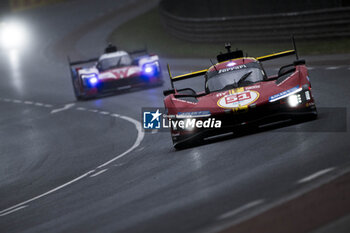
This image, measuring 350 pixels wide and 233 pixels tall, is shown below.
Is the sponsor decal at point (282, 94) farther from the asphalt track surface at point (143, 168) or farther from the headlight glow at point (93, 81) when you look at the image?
the headlight glow at point (93, 81)

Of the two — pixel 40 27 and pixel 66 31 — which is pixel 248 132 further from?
pixel 40 27

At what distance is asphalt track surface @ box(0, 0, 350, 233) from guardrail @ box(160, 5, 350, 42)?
124 inches

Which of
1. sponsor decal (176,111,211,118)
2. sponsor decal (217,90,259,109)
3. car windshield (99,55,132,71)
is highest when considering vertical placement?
car windshield (99,55,132,71)

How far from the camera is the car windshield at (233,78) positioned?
12876 mm

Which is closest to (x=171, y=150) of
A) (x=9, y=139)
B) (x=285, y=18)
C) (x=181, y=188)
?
(x=181, y=188)

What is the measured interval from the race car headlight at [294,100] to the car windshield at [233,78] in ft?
5.19

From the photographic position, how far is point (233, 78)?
43.0ft

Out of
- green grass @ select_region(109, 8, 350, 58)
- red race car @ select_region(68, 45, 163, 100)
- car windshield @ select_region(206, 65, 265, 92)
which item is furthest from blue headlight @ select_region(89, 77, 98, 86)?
car windshield @ select_region(206, 65, 265, 92)

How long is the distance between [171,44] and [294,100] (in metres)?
24.2

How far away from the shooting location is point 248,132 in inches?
474

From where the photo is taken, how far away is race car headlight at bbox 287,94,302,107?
11.3 m

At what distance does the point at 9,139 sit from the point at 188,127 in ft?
29.0

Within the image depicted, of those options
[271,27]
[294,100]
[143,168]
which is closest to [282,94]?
Result: [294,100]

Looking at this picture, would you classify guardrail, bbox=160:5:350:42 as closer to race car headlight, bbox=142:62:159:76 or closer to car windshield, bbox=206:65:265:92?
race car headlight, bbox=142:62:159:76
